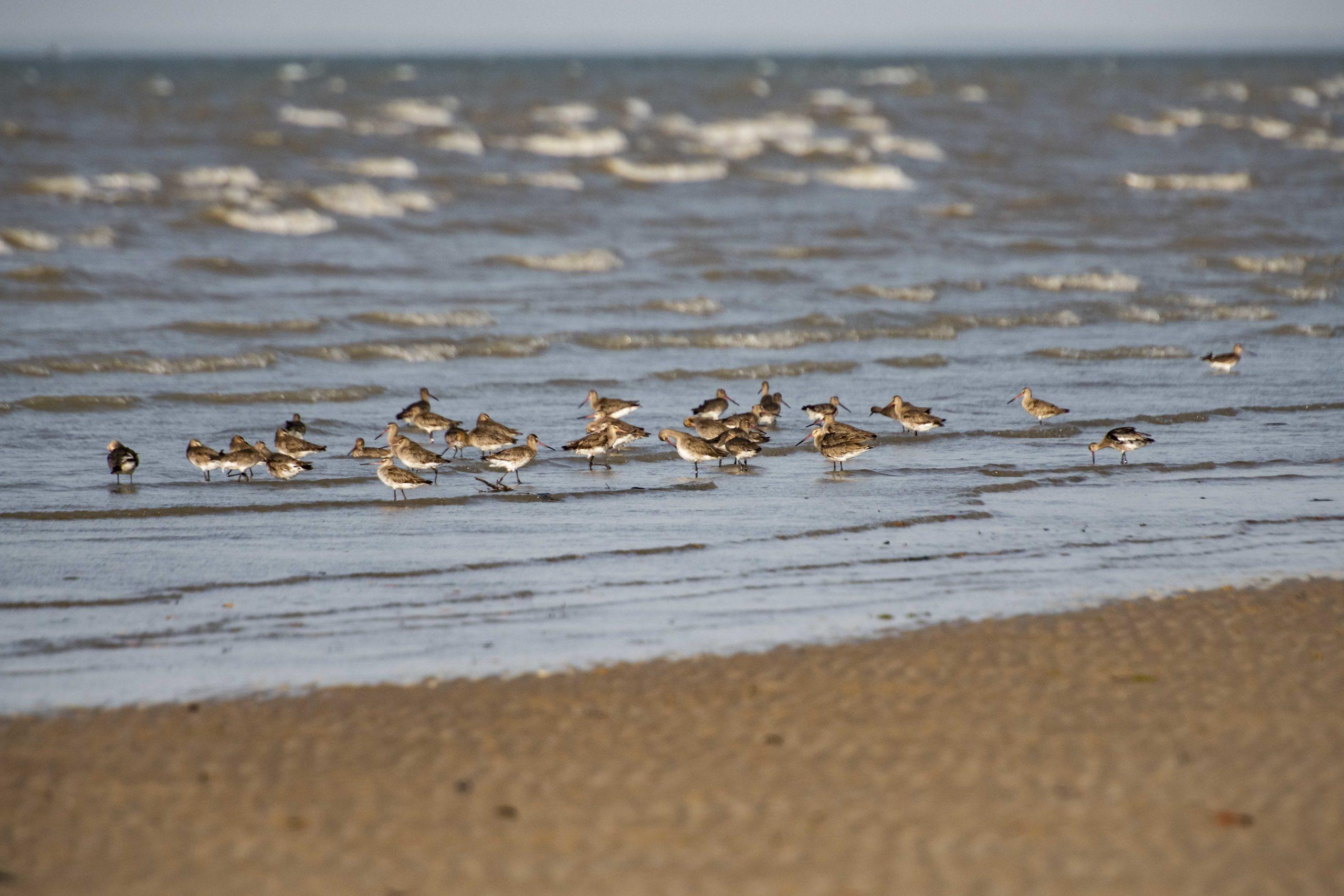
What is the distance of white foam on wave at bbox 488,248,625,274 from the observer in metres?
24.0

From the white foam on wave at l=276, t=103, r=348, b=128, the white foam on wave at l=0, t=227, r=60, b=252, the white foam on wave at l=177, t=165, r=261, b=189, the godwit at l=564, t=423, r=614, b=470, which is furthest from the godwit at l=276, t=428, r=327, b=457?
the white foam on wave at l=276, t=103, r=348, b=128

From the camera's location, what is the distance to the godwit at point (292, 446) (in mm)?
12633

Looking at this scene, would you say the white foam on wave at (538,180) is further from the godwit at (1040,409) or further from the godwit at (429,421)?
the godwit at (1040,409)

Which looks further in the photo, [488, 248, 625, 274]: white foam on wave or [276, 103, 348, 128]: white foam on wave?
[276, 103, 348, 128]: white foam on wave

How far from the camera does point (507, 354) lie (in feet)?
58.9

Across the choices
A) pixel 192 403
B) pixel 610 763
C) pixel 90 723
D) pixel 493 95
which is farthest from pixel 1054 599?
pixel 493 95

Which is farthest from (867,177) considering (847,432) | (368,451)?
(368,451)

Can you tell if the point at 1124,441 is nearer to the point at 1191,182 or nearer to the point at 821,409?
the point at 821,409

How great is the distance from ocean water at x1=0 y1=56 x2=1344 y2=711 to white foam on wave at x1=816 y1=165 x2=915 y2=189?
0.27 meters

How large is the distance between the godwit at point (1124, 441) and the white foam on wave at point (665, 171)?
24.3 m

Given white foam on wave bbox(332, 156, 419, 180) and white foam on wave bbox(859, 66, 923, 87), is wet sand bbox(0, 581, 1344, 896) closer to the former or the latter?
white foam on wave bbox(332, 156, 419, 180)

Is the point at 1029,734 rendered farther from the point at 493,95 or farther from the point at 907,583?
the point at 493,95

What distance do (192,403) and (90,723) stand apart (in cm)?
877

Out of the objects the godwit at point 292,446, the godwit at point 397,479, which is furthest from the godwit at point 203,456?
the godwit at point 397,479
